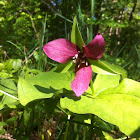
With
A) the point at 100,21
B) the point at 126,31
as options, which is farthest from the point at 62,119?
the point at 126,31

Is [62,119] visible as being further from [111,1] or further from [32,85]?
[111,1]

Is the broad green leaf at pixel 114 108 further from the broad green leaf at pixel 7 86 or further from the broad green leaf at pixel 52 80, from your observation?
the broad green leaf at pixel 7 86

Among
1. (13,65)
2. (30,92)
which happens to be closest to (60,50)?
(30,92)

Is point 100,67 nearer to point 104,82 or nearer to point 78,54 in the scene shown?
point 78,54

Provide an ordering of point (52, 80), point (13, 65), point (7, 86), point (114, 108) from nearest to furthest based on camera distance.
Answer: point (114, 108) → point (52, 80) → point (7, 86) → point (13, 65)

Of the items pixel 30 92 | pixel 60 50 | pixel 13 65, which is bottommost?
pixel 13 65

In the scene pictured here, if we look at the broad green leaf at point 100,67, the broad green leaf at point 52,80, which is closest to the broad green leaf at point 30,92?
the broad green leaf at point 52,80

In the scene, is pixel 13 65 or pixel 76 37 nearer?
pixel 76 37

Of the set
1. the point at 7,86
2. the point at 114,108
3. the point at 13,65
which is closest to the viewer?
the point at 114,108
